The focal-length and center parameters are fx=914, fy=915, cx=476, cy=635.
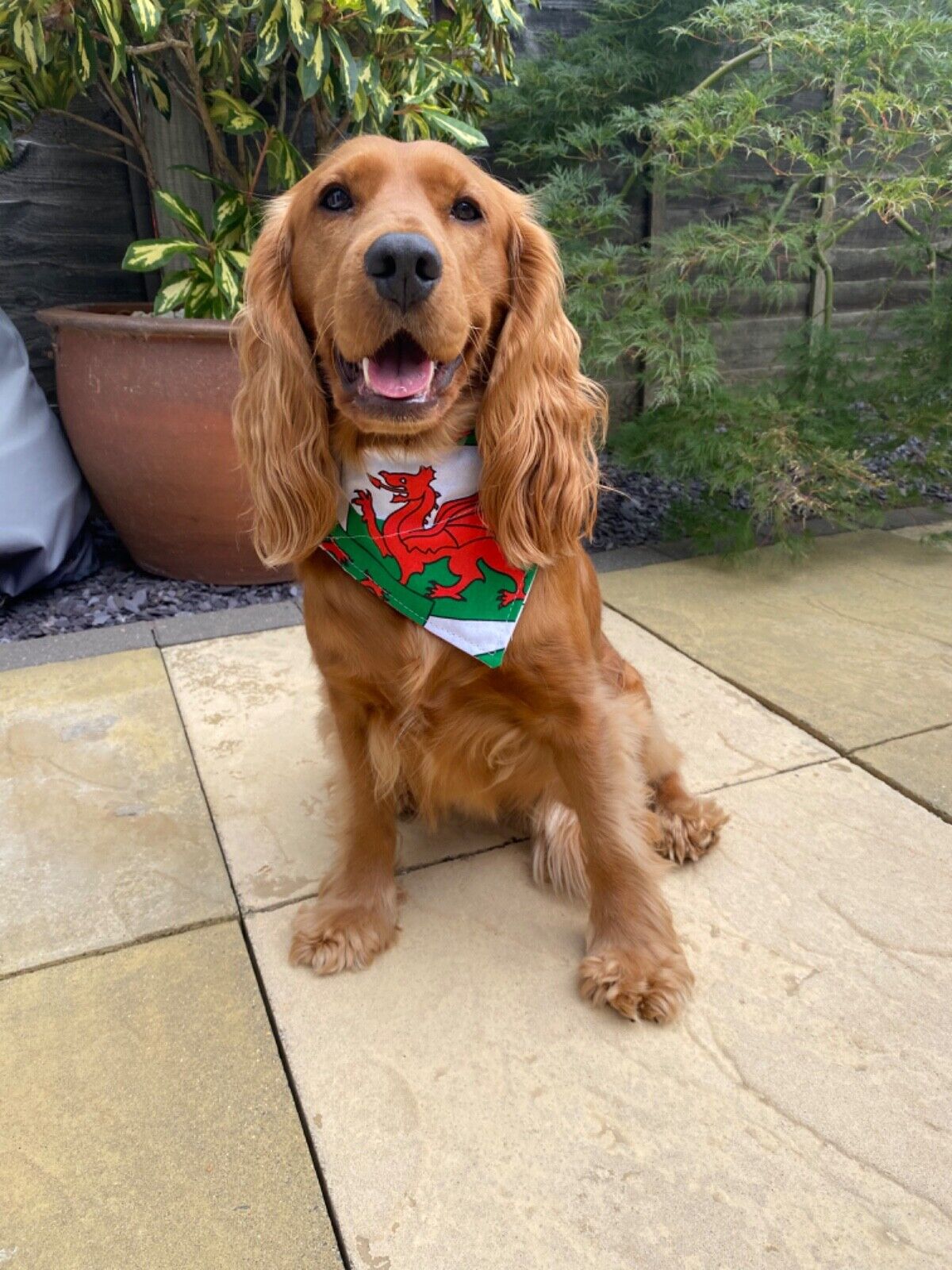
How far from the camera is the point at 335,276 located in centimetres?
159

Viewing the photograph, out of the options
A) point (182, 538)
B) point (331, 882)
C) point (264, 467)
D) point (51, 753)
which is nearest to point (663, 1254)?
point (331, 882)

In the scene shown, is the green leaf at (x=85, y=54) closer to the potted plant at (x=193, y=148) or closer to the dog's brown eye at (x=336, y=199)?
the potted plant at (x=193, y=148)

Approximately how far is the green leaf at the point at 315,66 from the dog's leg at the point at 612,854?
7.52ft

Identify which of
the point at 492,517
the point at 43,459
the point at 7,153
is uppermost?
the point at 7,153

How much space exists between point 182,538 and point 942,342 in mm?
3171

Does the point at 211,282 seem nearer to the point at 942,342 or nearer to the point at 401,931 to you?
the point at 401,931

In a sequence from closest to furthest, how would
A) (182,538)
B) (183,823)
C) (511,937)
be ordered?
(511,937) < (183,823) < (182,538)

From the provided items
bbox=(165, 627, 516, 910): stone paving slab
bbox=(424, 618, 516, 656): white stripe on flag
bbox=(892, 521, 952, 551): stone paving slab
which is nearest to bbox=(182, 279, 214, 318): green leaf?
bbox=(165, 627, 516, 910): stone paving slab

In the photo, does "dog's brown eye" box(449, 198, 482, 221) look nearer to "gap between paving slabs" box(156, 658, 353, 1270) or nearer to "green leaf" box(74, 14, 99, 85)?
"gap between paving slabs" box(156, 658, 353, 1270)

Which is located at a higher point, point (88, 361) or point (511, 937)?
point (88, 361)

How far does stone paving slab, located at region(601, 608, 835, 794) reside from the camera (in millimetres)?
2412

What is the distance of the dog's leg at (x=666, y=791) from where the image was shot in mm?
2041

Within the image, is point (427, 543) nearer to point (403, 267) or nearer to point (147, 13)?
point (403, 267)

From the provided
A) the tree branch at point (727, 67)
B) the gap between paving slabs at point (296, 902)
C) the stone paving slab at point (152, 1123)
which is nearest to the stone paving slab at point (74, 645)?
the gap between paving slabs at point (296, 902)
